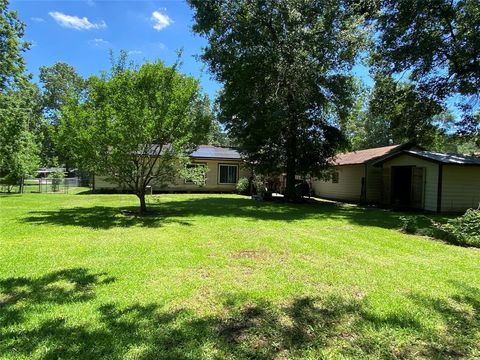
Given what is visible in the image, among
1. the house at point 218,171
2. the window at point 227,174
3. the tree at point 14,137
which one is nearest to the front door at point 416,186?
the house at point 218,171

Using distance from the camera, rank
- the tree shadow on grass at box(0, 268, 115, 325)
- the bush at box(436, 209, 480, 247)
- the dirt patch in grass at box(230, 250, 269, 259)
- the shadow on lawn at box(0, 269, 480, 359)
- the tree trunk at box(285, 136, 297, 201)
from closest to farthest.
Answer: the shadow on lawn at box(0, 269, 480, 359)
the tree shadow on grass at box(0, 268, 115, 325)
the dirt patch in grass at box(230, 250, 269, 259)
the bush at box(436, 209, 480, 247)
the tree trunk at box(285, 136, 297, 201)

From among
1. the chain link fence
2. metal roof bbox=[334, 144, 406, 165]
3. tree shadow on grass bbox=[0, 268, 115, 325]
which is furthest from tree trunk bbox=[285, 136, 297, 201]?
tree shadow on grass bbox=[0, 268, 115, 325]

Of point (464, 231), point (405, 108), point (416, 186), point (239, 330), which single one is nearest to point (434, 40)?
point (405, 108)

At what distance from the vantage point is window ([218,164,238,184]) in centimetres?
2545

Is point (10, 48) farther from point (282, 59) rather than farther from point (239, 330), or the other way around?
point (239, 330)

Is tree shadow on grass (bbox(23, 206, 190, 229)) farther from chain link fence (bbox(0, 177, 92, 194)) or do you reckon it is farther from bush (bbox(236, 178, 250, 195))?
bush (bbox(236, 178, 250, 195))

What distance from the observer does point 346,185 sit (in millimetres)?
22625

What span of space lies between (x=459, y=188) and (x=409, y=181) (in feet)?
13.3

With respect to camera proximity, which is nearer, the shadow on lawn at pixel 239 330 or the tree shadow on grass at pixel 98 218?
the shadow on lawn at pixel 239 330

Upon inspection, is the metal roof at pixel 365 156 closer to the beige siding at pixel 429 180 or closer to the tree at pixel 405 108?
the tree at pixel 405 108

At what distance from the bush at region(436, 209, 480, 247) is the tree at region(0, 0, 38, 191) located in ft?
68.6

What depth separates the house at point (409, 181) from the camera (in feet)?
50.9

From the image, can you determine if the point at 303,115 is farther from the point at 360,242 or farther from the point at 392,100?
the point at 360,242

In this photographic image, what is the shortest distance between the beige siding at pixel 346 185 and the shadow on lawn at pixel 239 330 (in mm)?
17579
